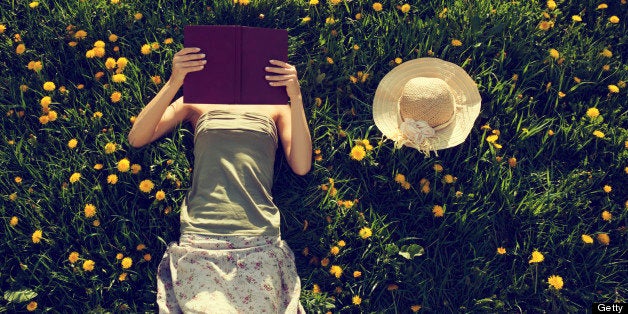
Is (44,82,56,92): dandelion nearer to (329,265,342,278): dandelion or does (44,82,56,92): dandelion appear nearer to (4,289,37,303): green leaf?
(4,289,37,303): green leaf

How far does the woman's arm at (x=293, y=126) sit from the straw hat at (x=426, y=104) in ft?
1.52

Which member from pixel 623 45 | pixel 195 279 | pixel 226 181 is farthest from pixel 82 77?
pixel 623 45

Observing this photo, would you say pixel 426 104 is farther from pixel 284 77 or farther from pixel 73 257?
pixel 73 257

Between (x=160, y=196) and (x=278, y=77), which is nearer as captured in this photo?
(x=278, y=77)

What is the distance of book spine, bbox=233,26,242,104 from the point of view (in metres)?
2.43

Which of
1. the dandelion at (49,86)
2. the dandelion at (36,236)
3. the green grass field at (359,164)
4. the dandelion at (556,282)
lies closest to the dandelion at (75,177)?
the green grass field at (359,164)

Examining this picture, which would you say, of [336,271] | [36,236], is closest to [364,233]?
[336,271]

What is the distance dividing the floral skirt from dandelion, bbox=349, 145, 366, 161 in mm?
632

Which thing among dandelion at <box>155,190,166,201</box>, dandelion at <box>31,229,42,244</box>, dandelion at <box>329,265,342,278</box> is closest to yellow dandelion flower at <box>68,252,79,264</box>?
dandelion at <box>31,229,42,244</box>

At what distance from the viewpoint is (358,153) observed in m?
2.84

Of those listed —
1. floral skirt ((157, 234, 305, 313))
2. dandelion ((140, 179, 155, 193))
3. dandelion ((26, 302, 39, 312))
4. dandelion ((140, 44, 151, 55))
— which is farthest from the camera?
dandelion ((140, 44, 151, 55))

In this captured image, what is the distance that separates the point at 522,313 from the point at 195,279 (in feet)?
5.57

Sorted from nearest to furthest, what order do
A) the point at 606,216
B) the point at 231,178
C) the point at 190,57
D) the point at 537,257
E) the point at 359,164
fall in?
the point at 190,57 → the point at 231,178 → the point at 537,257 → the point at 606,216 → the point at 359,164

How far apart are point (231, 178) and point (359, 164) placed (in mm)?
745
